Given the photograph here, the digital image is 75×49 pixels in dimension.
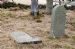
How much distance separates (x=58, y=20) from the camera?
754 centimetres

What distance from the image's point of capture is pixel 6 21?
9938 millimetres

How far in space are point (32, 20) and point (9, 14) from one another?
1.39 meters

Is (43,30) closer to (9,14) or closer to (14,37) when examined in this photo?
(14,37)

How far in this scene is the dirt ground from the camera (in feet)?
22.3

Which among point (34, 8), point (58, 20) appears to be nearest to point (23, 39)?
point (58, 20)

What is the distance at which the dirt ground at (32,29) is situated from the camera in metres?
6.79

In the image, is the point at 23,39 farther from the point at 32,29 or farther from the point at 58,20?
the point at 32,29

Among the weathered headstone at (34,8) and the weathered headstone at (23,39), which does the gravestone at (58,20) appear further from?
the weathered headstone at (34,8)

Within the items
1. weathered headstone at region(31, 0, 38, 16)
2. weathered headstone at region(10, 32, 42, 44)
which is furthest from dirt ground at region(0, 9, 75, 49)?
weathered headstone at region(31, 0, 38, 16)

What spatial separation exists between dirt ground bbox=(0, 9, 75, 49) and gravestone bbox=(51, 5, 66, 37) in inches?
8.3

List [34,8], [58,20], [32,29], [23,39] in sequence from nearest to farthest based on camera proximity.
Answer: [23,39] < [58,20] < [32,29] < [34,8]

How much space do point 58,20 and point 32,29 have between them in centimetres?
137

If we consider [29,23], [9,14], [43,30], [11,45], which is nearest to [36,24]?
[29,23]

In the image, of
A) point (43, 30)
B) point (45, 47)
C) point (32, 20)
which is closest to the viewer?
point (45, 47)
